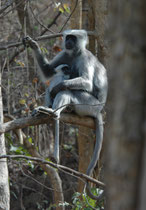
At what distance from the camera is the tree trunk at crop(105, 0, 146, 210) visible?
0.91 m

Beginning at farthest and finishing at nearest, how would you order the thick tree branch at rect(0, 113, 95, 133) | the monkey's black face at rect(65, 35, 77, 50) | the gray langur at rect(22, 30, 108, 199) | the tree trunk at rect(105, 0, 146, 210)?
1. the monkey's black face at rect(65, 35, 77, 50)
2. the gray langur at rect(22, 30, 108, 199)
3. the thick tree branch at rect(0, 113, 95, 133)
4. the tree trunk at rect(105, 0, 146, 210)

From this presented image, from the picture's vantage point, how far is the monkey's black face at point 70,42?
5539 mm

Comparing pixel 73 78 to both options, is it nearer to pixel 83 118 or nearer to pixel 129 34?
pixel 83 118

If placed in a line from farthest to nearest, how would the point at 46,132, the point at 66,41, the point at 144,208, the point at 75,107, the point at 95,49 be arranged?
1. the point at 46,132
2. the point at 95,49
3. the point at 66,41
4. the point at 75,107
5. the point at 144,208

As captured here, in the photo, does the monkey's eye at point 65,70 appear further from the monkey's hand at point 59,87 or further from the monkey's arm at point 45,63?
the monkey's hand at point 59,87

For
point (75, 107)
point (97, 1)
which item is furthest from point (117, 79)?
point (97, 1)

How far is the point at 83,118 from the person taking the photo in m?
5.06

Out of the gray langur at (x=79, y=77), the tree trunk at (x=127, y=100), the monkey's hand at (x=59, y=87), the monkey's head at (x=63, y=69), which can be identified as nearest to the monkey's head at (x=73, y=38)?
the gray langur at (x=79, y=77)

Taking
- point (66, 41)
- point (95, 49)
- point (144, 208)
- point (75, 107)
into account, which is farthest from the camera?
point (95, 49)

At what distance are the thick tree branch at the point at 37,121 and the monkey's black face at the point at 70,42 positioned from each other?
1.27m

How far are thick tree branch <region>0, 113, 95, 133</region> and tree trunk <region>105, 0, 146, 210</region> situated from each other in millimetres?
3064

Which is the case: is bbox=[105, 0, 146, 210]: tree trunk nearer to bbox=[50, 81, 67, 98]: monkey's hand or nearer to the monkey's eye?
bbox=[50, 81, 67, 98]: monkey's hand

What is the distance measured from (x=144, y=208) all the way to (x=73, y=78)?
4822 mm

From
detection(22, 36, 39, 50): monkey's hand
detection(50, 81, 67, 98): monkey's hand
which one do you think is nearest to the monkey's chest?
detection(50, 81, 67, 98): monkey's hand
